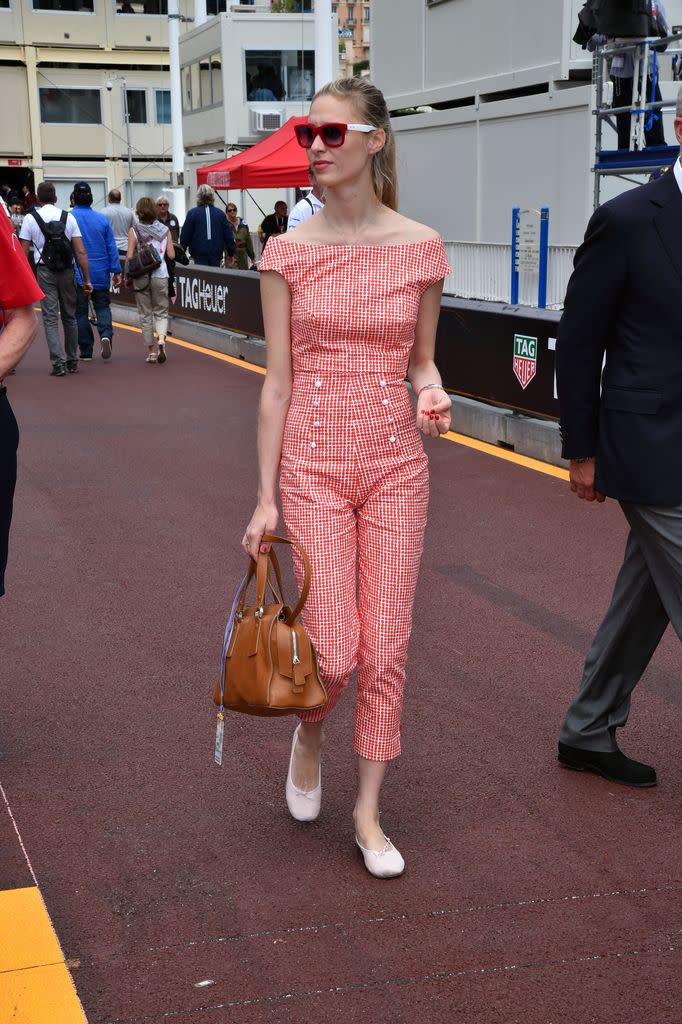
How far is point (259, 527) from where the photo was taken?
3543 mm

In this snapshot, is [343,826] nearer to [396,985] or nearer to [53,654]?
[396,985]

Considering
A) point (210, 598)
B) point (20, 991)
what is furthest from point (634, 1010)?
point (210, 598)

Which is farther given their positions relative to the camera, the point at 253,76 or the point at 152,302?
the point at 253,76

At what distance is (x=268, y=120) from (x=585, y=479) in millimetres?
44861

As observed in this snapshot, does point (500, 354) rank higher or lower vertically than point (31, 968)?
higher

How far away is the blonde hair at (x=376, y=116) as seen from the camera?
3.49 m

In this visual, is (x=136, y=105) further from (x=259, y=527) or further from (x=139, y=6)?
(x=259, y=527)

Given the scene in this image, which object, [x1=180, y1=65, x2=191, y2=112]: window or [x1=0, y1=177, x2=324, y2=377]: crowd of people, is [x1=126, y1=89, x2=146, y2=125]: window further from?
[x1=0, y1=177, x2=324, y2=377]: crowd of people

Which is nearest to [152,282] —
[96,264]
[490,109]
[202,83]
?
[96,264]

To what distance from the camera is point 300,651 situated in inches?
134

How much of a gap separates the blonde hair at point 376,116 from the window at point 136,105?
5604 centimetres

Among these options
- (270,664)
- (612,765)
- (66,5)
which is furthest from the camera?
(66,5)

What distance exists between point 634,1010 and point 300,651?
1138 mm

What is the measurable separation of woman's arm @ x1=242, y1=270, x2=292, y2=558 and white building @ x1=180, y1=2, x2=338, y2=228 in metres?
44.0
